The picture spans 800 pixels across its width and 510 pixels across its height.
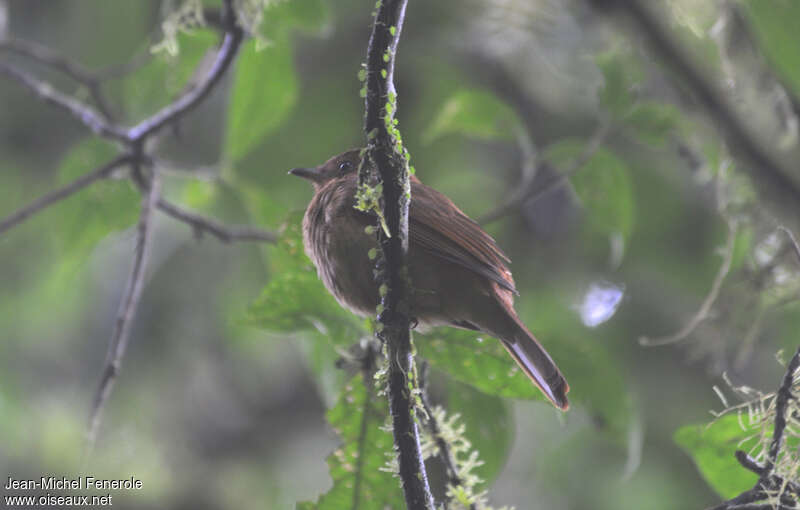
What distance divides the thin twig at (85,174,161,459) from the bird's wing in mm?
1098

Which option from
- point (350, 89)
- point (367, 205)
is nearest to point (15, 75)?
point (350, 89)

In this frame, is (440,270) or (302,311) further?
(302,311)

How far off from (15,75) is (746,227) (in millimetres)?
3192

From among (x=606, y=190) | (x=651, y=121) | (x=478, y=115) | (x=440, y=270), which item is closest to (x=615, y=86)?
(x=651, y=121)

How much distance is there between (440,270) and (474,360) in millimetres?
294

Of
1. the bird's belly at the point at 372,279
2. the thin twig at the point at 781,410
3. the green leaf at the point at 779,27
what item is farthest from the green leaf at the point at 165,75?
the thin twig at the point at 781,410

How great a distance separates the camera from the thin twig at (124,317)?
2.55 meters

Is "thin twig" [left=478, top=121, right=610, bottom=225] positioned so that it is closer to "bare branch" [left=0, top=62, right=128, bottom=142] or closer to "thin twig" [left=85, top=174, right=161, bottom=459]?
"thin twig" [left=85, top=174, right=161, bottom=459]

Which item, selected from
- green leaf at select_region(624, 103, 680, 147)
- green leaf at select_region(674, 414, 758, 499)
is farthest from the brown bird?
green leaf at select_region(624, 103, 680, 147)

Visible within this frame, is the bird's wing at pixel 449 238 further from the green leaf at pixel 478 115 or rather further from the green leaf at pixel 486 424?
the green leaf at pixel 478 115

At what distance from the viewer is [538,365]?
7.11 ft

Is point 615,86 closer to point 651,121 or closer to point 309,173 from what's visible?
point 651,121

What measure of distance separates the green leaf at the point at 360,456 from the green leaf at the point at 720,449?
794 mm

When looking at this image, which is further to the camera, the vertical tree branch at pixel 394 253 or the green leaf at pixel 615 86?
the green leaf at pixel 615 86
